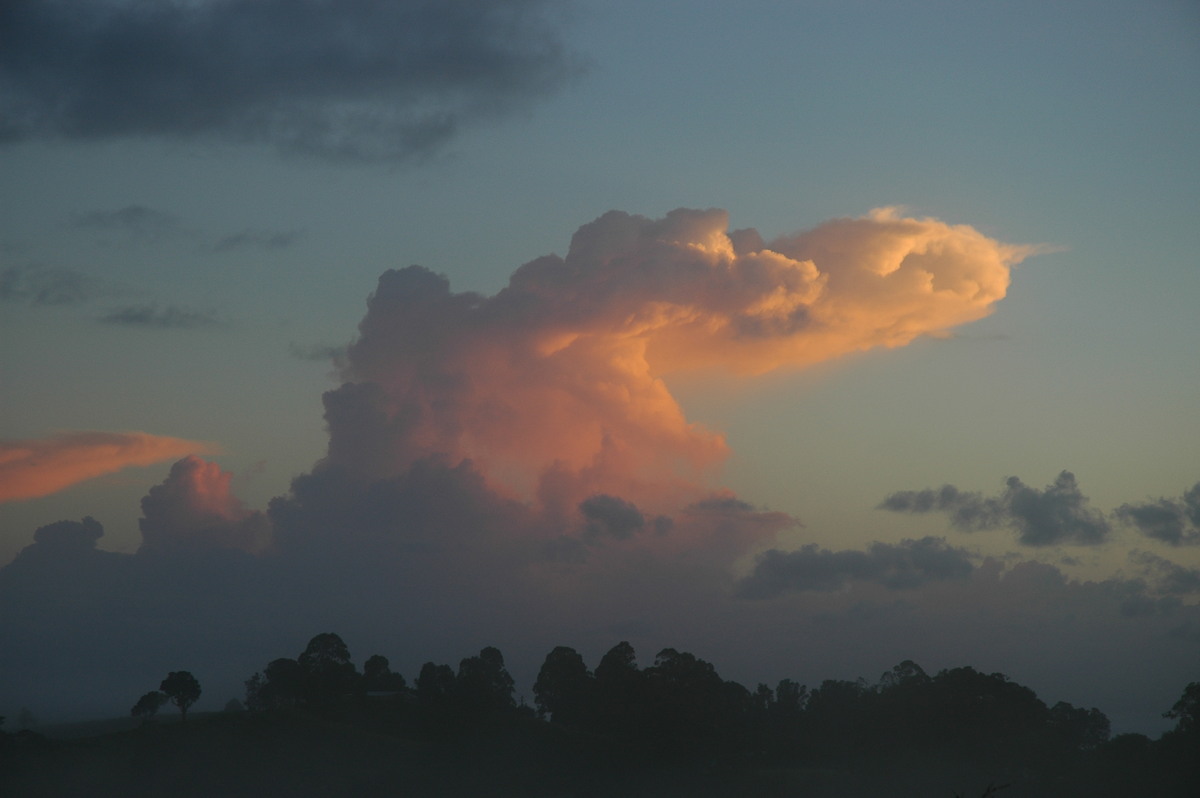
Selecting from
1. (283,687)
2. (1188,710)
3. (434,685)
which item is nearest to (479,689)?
(434,685)

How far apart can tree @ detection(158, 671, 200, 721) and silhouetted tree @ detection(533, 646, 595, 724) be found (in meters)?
61.5

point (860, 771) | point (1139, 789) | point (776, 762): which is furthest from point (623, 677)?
point (1139, 789)

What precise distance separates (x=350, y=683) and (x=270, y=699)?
14215mm

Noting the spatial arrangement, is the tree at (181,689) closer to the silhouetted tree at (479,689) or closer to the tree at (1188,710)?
the silhouetted tree at (479,689)

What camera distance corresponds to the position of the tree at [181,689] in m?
184

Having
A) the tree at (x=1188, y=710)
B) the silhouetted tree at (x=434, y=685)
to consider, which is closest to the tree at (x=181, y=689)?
the silhouetted tree at (x=434, y=685)

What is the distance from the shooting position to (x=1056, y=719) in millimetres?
173250

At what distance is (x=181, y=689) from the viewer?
604 ft

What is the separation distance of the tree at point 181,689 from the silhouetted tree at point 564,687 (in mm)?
61535

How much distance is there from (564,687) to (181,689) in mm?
68121

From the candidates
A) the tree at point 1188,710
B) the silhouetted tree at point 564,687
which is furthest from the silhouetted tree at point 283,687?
the tree at point 1188,710

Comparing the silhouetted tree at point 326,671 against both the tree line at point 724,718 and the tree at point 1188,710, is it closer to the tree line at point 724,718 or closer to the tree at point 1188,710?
the tree line at point 724,718

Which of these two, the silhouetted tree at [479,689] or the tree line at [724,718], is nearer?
the tree line at [724,718]

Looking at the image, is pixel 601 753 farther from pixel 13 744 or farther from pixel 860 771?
pixel 13 744
